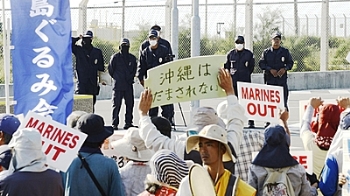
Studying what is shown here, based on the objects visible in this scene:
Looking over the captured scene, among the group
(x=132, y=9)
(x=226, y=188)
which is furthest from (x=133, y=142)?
(x=132, y=9)

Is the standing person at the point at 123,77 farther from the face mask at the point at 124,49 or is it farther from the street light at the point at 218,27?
the street light at the point at 218,27

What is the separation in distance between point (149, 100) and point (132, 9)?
51.8 feet

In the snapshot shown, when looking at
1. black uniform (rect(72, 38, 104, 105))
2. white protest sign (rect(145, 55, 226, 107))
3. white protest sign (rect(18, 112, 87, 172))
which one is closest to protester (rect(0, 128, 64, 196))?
white protest sign (rect(18, 112, 87, 172))

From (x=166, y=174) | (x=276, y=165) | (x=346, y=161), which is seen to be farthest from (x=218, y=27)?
(x=166, y=174)

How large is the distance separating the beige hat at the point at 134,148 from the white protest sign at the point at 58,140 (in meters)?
0.39

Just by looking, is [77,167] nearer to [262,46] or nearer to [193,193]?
[193,193]

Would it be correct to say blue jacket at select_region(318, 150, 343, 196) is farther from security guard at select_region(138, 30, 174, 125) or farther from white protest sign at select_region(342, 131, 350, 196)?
security guard at select_region(138, 30, 174, 125)

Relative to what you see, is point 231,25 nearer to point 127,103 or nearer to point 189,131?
point 127,103

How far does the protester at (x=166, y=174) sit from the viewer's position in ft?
17.9

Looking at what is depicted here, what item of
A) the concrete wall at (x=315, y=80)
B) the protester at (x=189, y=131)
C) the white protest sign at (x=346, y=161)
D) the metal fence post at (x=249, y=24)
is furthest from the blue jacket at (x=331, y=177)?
the concrete wall at (x=315, y=80)

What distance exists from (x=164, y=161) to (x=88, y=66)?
1052cm

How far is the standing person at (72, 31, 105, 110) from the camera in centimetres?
1566

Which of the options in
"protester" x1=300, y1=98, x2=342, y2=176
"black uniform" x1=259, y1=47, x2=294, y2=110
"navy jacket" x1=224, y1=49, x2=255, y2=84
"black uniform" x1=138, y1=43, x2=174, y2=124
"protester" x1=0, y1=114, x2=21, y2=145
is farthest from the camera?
"navy jacket" x1=224, y1=49, x2=255, y2=84

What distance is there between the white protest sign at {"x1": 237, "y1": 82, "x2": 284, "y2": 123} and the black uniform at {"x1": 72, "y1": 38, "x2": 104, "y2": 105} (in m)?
7.41
